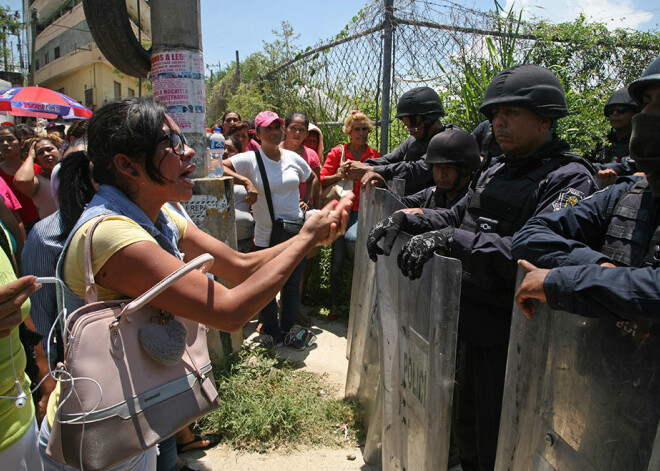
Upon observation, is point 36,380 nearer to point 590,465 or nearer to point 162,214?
point 162,214

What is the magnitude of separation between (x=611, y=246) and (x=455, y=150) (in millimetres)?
1581

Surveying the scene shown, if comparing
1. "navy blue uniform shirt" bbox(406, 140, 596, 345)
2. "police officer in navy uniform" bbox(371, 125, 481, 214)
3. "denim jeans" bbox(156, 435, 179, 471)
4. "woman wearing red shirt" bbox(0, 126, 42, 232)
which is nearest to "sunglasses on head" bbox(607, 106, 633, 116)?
"police officer in navy uniform" bbox(371, 125, 481, 214)

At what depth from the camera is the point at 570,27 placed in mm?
7051

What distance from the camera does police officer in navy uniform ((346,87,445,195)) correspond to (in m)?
3.96

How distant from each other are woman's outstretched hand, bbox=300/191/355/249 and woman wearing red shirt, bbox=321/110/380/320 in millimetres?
2893

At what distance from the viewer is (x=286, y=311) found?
484 centimetres

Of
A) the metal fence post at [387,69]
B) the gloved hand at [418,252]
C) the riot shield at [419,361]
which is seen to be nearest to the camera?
the riot shield at [419,361]

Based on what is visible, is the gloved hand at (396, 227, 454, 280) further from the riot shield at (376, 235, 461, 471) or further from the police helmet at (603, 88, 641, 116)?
the police helmet at (603, 88, 641, 116)

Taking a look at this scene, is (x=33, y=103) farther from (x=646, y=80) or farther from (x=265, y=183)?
(x=646, y=80)

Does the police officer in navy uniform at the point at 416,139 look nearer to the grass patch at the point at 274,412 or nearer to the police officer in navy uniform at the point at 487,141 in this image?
the police officer in navy uniform at the point at 487,141

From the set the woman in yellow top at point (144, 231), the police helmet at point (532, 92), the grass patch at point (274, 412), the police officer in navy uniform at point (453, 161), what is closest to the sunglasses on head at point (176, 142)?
the woman in yellow top at point (144, 231)

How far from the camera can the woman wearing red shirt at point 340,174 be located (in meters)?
5.37

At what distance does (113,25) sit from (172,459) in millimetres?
3394

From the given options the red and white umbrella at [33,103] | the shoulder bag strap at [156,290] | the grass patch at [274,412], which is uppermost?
the red and white umbrella at [33,103]
